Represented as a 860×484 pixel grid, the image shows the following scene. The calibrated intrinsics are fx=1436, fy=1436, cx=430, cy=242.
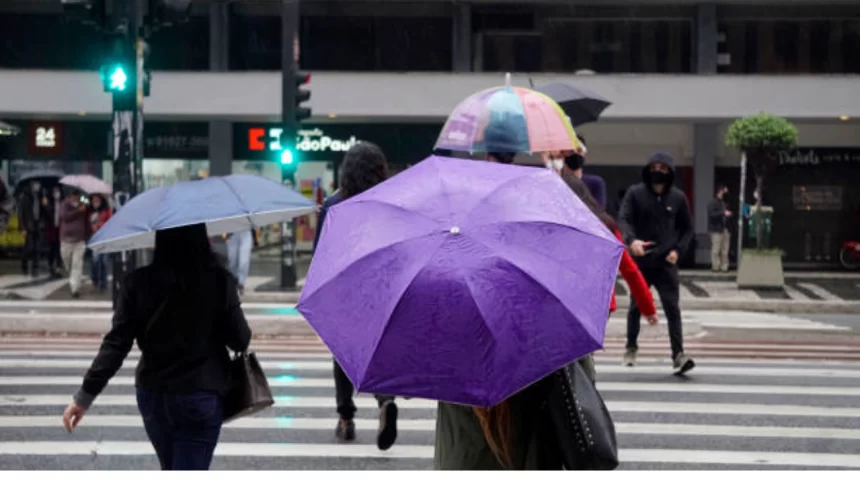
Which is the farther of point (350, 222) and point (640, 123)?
point (640, 123)

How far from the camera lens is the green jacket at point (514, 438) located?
4.05 meters

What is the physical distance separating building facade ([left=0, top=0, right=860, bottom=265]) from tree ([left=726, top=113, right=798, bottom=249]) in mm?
6911

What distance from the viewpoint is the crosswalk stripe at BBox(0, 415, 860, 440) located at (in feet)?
31.3

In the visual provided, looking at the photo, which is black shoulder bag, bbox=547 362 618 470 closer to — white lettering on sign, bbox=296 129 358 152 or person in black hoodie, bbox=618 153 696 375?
person in black hoodie, bbox=618 153 696 375

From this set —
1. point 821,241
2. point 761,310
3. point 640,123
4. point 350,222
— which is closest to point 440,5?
point 640,123

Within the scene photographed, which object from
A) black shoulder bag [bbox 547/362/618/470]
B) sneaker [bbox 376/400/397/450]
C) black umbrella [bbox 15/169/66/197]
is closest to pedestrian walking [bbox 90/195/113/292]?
black umbrella [bbox 15/169/66/197]

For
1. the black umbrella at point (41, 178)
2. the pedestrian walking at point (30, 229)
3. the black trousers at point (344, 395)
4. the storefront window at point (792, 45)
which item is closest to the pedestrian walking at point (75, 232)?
the pedestrian walking at point (30, 229)

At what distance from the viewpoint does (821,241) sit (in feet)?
111

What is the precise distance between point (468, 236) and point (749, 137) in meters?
22.4

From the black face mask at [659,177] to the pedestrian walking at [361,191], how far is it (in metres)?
3.62

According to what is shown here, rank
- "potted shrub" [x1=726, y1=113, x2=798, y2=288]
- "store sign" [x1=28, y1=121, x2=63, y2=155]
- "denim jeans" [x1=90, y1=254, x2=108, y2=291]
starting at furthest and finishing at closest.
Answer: "store sign" [x1=28, y1=121, x2=63, y2=155] → "potted shrub" [x1=726, y1=113, x2=798, y2=288] → "denim jeans" [x1=90, y1=254, x2=108, y2=291]

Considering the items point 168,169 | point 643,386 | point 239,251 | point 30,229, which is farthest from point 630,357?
point 168,169

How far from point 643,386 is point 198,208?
6.58 m
